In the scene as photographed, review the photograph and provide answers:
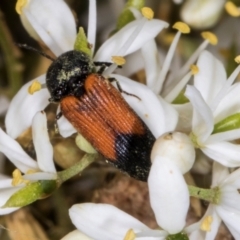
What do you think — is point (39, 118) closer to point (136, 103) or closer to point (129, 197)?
point (136, 103)

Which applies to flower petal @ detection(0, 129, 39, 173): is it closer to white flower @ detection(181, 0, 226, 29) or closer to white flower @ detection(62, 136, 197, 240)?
white flower @ detection(62, 136, 197, 240)

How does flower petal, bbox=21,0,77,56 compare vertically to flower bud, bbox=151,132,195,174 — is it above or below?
above

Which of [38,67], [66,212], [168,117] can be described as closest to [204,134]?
[168,117]

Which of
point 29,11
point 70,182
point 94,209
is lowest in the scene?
point 70,182

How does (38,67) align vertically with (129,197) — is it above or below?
above

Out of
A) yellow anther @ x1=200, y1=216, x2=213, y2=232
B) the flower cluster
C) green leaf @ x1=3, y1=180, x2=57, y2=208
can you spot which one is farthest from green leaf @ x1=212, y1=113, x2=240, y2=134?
green leaf @ x1=3, y1=180, x2=57, y2=208

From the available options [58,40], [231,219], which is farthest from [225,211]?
[58,40]

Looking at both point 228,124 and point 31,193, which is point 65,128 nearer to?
point 31,193
